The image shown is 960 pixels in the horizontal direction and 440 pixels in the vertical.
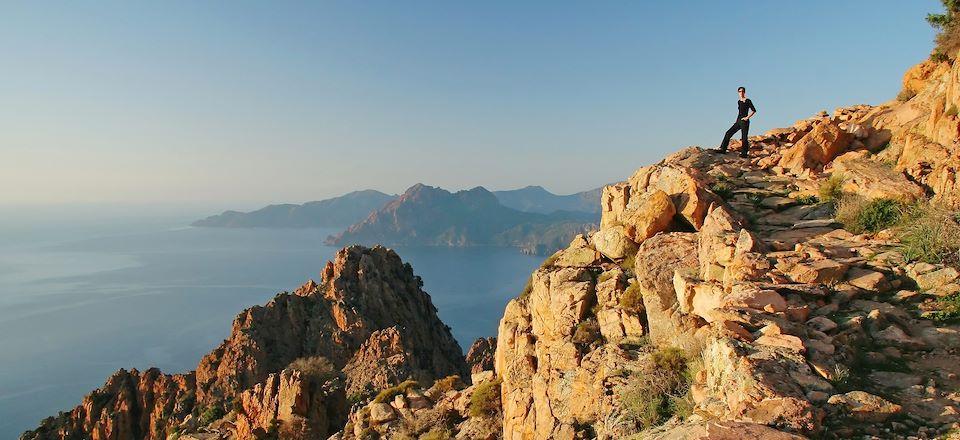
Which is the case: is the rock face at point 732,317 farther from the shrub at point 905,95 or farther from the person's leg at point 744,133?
the shrub at point 905,95

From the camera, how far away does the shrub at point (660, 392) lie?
10.3 metres

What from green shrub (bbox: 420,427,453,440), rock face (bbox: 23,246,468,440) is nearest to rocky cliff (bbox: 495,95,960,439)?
green shrub (bbox: 420,427,453,440)

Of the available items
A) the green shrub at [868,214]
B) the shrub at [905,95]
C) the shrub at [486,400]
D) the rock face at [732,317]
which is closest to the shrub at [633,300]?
the rock face at [732,317]

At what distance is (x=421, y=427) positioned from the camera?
23.3 m

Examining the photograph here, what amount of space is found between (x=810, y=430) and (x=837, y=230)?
36.2ft

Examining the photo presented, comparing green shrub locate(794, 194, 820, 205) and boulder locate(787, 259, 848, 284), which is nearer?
boulder locate(787, 259, 848, 284)

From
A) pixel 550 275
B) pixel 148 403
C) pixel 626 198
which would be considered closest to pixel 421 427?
pixel 550 275

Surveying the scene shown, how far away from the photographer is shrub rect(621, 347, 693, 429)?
404 inches

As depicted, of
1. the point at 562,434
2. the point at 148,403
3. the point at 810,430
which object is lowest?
the point at 148,403

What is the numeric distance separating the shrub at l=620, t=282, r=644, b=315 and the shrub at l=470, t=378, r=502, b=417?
782 cm

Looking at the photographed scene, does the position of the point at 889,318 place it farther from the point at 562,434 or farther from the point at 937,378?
the point at 562,434

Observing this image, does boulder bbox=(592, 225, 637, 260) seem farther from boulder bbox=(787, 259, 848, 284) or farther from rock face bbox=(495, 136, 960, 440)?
boulder bbox=(787, 259, 848, 284)

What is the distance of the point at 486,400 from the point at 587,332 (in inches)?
277

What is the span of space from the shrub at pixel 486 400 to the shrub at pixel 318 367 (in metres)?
34.4
